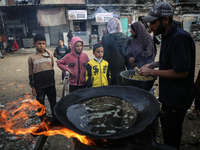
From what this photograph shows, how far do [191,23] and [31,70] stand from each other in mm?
23597

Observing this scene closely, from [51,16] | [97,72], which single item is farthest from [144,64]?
[51,16]

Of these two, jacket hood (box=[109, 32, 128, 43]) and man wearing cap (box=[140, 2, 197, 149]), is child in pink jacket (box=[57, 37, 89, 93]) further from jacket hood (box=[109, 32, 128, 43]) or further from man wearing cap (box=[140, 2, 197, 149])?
man wearing cap (box=[140, 2, 197, 149])

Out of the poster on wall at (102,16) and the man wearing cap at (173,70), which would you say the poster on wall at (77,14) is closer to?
the poster on wall at (102,16)

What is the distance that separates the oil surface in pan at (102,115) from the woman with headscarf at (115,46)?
5.67ft

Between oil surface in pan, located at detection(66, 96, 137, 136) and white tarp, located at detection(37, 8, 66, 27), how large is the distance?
16.4 metres

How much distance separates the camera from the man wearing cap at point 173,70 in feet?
5.19

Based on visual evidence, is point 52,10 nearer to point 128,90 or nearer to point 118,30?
point 118,30

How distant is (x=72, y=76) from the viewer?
3.27 metres

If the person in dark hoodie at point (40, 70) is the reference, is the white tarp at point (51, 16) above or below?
above

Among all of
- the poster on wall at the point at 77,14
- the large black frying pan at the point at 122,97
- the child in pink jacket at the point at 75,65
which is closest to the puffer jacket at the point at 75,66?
the child in pink jacket at the point at 75,65

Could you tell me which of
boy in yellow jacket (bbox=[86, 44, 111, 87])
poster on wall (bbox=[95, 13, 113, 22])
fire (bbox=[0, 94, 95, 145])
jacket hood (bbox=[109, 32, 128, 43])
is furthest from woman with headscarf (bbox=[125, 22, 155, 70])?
poster on wall (bbox=[95, 13, 113, 22])

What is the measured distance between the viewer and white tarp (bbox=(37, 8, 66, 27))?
51.9 ft

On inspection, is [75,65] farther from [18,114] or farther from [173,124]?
[173,124]

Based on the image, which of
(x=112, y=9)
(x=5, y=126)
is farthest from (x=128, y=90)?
(x=112, y=9)
